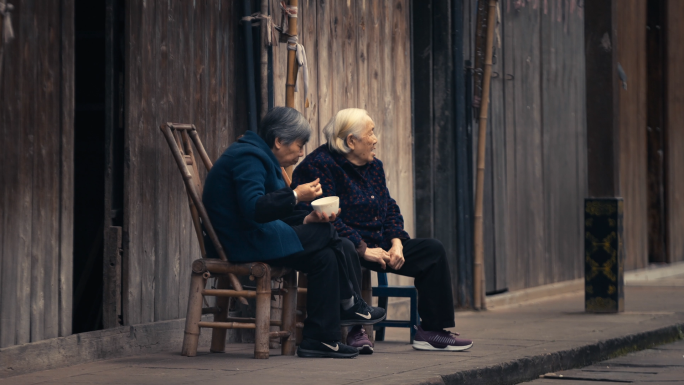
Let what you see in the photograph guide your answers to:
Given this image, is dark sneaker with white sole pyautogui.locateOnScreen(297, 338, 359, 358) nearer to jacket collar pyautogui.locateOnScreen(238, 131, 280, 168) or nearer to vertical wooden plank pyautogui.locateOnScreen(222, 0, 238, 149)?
jacket collar pyautogui.locateOnScreen(238, 131, 280, 168)

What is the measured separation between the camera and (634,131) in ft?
40.5

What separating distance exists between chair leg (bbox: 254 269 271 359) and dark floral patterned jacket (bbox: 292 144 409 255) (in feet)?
2.26

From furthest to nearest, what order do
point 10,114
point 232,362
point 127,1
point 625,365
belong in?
point 625,365 < point 127,1 < point 232,362 < point 10,114

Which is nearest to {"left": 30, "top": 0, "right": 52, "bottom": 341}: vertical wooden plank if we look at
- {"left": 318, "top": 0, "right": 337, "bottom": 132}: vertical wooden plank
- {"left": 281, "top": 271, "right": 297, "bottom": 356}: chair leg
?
{"left": 281, "top": 271, "right": 297, "bottom": 356}: chair leg

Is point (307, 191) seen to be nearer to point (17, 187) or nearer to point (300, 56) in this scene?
point (17, 187)

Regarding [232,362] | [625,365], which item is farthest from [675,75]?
[232,362]

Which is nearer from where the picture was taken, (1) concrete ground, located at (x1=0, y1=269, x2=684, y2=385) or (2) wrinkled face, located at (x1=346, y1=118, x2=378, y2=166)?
(1) concrete ground, located at (x1=0, y1=269, x2=684, y2=385)

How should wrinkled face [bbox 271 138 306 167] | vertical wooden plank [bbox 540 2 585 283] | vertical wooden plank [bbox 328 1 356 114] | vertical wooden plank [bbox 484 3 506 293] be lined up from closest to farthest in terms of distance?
wrinkled face [bbox 271 138 306 167] → vertical wooden plank [bbox 328 1 356 114] → vertical wooden plank [bbox 484 3 506 293] → vertical wooden plank [bbox 540 2 585 283]

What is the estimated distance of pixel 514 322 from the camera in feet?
24.7

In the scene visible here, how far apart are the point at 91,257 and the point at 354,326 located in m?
1.74

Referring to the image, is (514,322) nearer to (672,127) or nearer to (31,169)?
(31,169)

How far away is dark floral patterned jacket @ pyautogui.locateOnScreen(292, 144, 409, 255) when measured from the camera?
5.84 m

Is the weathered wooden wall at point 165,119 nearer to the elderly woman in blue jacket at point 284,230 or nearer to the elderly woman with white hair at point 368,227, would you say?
the elderly woman in blue jacket at point 284,230

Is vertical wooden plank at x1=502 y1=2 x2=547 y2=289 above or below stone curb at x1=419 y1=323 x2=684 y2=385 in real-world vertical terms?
above
